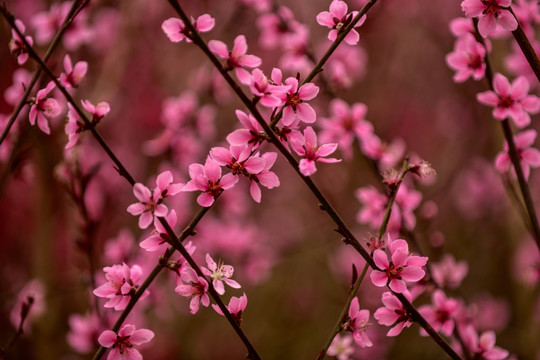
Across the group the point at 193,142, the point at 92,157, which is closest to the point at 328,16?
the point at 193,142

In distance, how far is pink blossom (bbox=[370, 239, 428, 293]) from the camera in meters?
0.81

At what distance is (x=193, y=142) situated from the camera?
1574mm

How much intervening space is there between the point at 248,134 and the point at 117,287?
1.13ft

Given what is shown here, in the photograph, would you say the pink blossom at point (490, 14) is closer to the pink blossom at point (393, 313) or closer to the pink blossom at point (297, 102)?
the pink blossom at point (297, 102)

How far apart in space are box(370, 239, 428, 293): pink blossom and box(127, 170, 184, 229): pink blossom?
352 mm

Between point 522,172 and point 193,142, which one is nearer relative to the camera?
point 522,172

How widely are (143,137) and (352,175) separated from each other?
4.23ft

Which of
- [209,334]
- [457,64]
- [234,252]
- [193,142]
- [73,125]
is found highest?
[457,64]

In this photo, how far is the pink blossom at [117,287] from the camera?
837 mm

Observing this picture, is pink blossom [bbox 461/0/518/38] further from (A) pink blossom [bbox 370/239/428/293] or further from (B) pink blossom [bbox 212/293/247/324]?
(B) pink blossom [bbox 212/293/247/324]

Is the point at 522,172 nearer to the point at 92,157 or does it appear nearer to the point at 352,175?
the point at 352,175

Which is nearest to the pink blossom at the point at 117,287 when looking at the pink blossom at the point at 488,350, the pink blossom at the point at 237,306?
the pink blossom at the point at 237,306

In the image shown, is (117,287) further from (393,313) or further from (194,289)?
(393,313)

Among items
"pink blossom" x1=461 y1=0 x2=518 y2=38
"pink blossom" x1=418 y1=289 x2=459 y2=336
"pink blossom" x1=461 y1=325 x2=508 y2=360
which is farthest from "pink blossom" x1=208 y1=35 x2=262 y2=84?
"pink blossom" x1=461 y1=325 x2=508 y2=360
